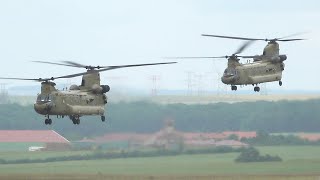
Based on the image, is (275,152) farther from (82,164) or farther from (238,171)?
(82,164)

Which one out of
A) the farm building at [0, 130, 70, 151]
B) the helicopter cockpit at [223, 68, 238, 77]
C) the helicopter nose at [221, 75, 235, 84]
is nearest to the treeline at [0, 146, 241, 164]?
the farm building at [0, 130, 70, 151]

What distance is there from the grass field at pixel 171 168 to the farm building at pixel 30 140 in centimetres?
181

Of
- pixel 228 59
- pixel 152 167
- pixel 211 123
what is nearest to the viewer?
pixel 228 59

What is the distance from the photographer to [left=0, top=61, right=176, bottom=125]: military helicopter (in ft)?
421

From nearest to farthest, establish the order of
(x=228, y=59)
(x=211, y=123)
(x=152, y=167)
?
(x=228, y=59) → (x=152, y=167) → (x=211, y=123)

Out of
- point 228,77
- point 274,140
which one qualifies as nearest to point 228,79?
point 228,77

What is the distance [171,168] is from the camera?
145 m

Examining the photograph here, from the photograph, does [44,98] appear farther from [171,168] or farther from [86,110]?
[171,168]

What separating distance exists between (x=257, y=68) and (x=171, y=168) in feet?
44.7

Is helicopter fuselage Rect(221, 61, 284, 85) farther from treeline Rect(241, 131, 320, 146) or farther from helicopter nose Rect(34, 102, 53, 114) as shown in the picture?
treeline Rect(241, 131, 320, 146)

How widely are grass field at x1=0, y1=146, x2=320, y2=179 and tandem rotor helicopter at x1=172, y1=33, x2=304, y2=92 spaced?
32.9 feet

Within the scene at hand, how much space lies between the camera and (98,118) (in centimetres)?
15225

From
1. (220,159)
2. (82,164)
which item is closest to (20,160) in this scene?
(82,164)

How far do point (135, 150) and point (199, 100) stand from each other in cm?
1689
